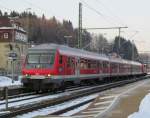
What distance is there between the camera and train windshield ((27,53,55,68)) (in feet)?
96.9

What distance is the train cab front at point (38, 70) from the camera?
93.8 ft

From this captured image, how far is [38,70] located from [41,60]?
2.89 ft

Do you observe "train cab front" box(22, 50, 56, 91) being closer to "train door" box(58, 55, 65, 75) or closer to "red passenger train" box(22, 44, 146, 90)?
"red passenger train" box(22, 44, 146, 90)

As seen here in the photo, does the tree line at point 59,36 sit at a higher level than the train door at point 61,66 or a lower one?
higher

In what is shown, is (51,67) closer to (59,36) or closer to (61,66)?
(61,66)

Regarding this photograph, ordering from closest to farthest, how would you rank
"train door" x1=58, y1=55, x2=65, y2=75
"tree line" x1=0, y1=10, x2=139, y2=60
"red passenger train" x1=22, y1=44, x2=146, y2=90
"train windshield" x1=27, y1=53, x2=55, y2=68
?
"red passenger train" x1=22, y1=44, x2=146, y2=90 → "train windshield" x1=27, y1=53, x2=55, y2=68 → "train door" x1=58, y1=55, x2=65, y2=75 → "tree line" x1=0, y1=10, x2=139, y2=60

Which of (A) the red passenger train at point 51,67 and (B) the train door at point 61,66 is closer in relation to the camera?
(A) the red passenger train at point 51,67

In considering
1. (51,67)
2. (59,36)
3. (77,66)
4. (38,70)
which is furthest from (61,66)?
(59,36)

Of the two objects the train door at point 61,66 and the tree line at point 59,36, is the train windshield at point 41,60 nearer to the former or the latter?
the train door at point 61,66

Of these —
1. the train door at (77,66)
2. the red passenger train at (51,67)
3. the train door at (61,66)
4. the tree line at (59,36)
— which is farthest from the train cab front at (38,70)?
the tree line at (59,36)

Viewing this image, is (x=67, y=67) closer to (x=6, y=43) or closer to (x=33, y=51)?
(x=33, y=51)

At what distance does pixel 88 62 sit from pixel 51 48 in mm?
9845

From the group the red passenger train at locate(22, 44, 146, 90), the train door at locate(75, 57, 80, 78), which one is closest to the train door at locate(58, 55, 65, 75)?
the red passenger train at locate(22, 44, 146, 90)

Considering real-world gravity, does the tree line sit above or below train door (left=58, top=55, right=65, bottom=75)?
above
